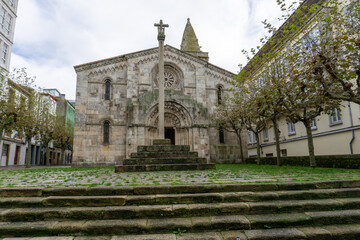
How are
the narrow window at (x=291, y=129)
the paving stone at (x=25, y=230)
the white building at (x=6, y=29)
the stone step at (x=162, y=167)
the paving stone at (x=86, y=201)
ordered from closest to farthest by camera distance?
1. the paving stone at (x=25, y=230)
2. the paving stone at (x=86, y=201)
3. the stone step at (x=162, y=167)
4. the narrow window at (x=291, y=129)
5. the white building at (x=6, y=29)

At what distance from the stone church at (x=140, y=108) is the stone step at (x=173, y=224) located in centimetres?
1539

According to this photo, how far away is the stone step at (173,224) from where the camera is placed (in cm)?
397

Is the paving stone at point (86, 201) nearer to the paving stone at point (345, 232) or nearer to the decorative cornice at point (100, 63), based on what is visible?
the paving stone at point (345, 232)

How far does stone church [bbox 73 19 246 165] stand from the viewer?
20.3 meters

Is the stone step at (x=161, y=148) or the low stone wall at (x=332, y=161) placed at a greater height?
the stone step at (x=161, y=148)

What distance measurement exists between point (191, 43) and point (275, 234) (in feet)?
108

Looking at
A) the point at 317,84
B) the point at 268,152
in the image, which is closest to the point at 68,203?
the point at 317,84

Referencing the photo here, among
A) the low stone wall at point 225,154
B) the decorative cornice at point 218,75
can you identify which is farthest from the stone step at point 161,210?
the decorative cornice at point 218,75

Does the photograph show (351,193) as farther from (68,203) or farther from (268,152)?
(268,152)

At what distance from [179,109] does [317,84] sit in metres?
12.4

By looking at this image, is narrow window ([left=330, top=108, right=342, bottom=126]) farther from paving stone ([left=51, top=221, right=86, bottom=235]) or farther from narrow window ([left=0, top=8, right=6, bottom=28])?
narrow window ([left=0, top=8, right=6, bottom=28])

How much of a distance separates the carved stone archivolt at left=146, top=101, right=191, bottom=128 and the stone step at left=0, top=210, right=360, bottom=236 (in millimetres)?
16599

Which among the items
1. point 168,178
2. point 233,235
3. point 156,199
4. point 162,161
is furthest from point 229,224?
point 162,161

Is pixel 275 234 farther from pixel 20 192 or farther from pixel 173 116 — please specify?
pixel 173 116
